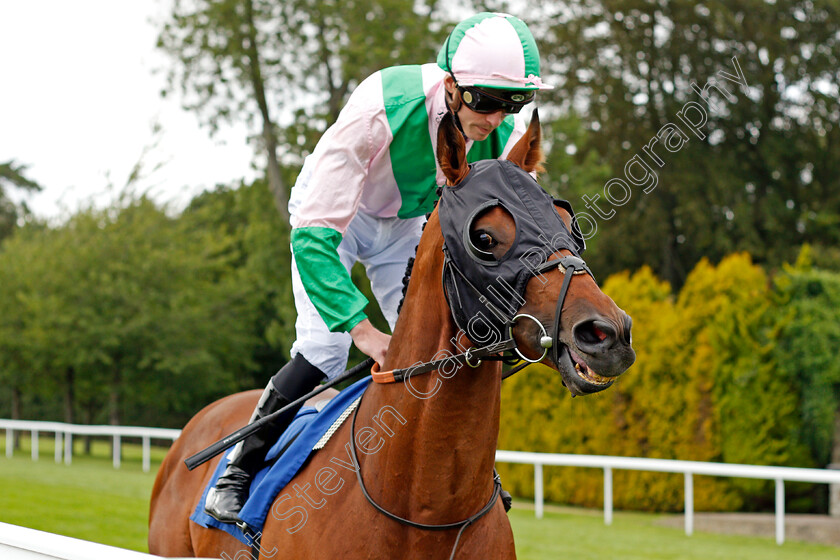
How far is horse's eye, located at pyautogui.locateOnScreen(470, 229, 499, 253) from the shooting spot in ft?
6.23

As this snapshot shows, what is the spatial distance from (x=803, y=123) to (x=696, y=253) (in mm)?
3869

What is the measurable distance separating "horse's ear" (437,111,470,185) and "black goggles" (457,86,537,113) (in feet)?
0.89

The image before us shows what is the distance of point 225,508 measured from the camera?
2.69m

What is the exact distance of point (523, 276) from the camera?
5.97 feet

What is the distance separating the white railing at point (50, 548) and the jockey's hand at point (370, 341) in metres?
0.86

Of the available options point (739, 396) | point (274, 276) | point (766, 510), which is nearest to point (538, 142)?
point (739, 396)

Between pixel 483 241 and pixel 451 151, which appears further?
pixel 451 151

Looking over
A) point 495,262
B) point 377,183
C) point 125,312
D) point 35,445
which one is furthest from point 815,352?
point 125,312

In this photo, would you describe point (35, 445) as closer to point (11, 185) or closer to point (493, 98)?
point (493, 98)

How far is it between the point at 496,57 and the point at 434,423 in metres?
1.02

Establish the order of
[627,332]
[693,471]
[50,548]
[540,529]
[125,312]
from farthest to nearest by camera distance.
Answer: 1. [125,312]
2. [693,471]
3. [540,529]
4. [50,548]
5. [627,332]

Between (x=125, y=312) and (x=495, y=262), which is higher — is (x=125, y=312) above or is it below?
below

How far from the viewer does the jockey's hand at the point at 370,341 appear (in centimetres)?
233

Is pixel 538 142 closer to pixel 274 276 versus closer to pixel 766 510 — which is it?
pixel 766 510
